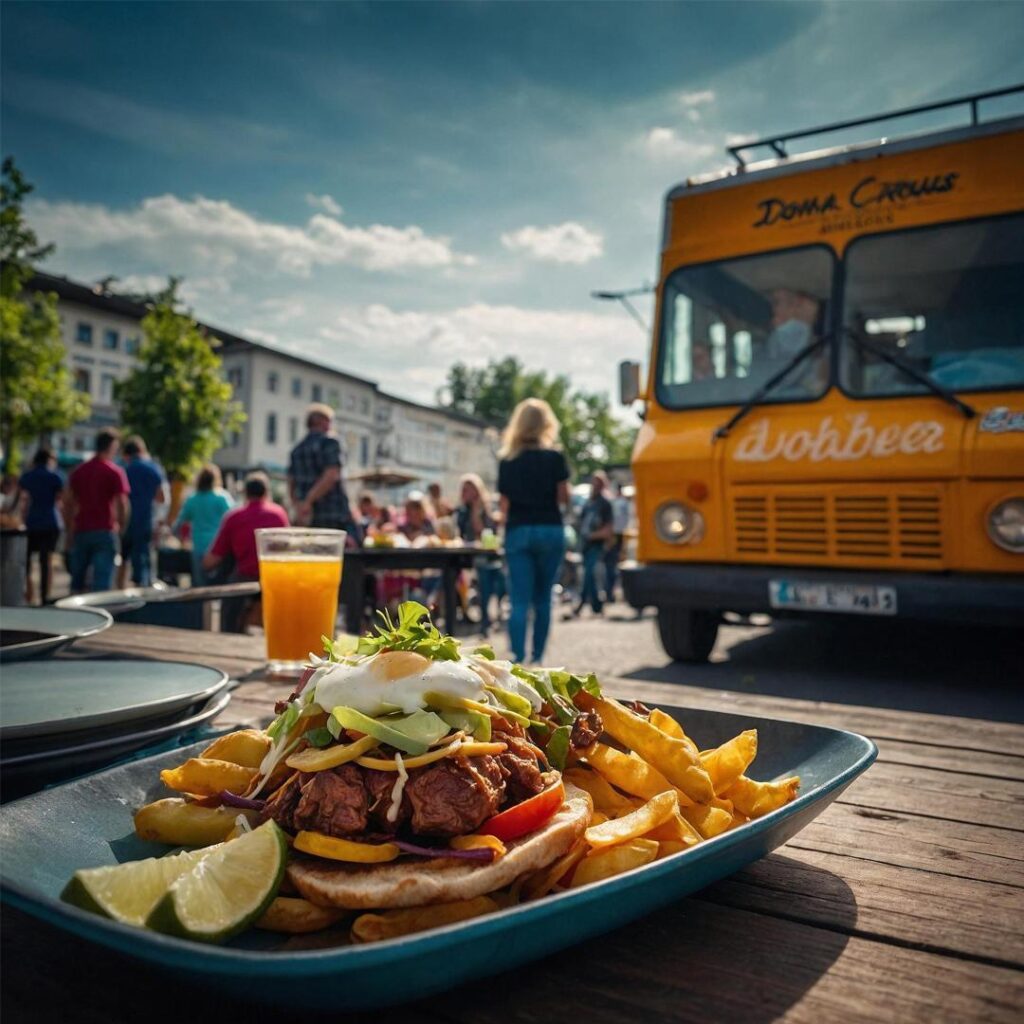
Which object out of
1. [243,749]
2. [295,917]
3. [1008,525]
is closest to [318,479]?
[1008,525]

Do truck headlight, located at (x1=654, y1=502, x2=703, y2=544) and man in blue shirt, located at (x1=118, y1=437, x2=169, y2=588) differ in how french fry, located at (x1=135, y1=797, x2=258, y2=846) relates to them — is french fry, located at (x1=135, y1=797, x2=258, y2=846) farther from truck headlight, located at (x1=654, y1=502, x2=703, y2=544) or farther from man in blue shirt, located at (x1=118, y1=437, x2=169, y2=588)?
man in blue shirt, located at (x1=118, y1=437, x2=169, y2=588)

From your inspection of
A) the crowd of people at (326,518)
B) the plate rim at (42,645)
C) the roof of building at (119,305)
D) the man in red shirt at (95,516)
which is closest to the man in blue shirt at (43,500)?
the crowd of people at (326,518)

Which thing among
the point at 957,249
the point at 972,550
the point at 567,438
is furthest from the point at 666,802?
the point at 567,438

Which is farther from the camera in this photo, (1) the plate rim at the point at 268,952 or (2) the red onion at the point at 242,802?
(2) the red onion at the point at 242,802

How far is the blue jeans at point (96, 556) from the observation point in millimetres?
9914

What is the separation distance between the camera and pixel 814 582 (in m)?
5.06

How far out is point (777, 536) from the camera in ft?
17.4

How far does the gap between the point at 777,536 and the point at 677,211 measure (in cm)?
228

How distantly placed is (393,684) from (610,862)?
248mm

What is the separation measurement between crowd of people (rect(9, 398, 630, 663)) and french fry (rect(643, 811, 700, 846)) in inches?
199

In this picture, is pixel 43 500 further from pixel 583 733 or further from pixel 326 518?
pixel 583 733

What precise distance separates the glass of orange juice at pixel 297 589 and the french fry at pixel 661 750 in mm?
1246

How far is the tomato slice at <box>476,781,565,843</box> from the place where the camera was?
2.41 ft

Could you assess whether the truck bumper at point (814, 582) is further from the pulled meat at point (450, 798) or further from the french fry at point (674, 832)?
the pulled meat at point (450, 798)
